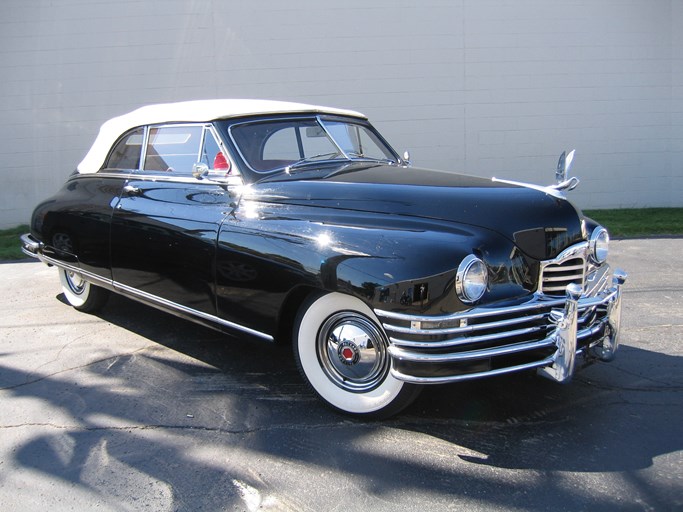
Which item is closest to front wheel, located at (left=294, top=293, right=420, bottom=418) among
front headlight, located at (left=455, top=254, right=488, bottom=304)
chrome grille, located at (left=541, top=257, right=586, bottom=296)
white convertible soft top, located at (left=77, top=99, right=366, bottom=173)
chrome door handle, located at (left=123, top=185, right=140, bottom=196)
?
front headlight, located at (left=455, top=254, right=488, bottom=304)

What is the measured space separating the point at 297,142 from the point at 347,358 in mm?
1723

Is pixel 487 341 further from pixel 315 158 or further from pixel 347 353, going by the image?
pixel 315 158

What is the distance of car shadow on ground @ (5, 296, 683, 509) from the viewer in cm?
271

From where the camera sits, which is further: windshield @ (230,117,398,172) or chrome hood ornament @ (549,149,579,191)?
windshield @ (230,117,398,172)

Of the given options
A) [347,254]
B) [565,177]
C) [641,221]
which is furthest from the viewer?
[641,221]

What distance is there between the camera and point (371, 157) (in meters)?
4.54

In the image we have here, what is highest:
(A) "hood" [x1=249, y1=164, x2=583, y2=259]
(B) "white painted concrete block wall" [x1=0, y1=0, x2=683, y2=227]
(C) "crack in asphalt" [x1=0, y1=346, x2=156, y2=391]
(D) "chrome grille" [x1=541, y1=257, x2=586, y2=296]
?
(B) "white painted concrete block wall" [x1=0, y1=0, x2=683, y2=227]

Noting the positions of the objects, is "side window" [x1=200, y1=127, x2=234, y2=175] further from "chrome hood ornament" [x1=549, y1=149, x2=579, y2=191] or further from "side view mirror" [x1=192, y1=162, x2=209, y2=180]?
"chrome hood ornament" [x1=549, y1=149, x2=579, y2=191]

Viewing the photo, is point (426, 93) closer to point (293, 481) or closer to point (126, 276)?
point (126, 276)

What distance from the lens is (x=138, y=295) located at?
4332 mm

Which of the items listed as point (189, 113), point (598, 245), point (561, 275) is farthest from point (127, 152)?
point (598, 245)

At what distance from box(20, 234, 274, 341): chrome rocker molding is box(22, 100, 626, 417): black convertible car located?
2cm

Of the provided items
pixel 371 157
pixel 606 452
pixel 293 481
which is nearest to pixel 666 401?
pixel 606 452

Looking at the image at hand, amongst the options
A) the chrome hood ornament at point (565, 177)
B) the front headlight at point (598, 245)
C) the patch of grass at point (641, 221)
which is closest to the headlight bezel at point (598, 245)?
the front headlight at point (598, 245)
